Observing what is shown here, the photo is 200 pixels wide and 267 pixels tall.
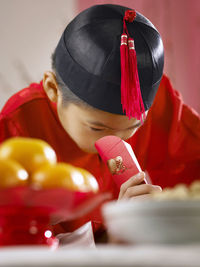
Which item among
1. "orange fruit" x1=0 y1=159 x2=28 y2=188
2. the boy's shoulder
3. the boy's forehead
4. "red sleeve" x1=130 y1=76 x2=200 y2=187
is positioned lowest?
"red sleeve" x1=130 y1=76 x2=200 y2=187

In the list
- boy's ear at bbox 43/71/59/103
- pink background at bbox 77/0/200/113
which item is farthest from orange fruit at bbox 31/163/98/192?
pink background at bbox 77/0/200/113

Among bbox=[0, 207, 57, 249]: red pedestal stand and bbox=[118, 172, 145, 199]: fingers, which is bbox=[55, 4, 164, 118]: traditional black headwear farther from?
bbox=[0, 207, 57, 249]: red pedestal stand

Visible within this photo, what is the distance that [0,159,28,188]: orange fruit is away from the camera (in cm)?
47

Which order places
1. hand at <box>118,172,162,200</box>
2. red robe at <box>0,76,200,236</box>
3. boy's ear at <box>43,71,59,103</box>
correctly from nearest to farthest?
hand at <box>118,172,162,200</box> → boy's ear at <box>43,71,59,103</box> → red robe at <box>0,76,200,236</box>

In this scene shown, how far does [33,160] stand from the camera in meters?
0.51

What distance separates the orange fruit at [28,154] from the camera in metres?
0.51

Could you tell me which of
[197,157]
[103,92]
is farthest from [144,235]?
[197,157]

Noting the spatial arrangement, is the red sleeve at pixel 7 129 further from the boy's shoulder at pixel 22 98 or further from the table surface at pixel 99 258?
the table surface at pixel 99 258

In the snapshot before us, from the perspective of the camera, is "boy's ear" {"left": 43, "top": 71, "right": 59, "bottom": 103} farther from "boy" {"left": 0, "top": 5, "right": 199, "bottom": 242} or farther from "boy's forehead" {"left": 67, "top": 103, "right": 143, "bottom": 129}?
"boy's forehead" {"left": 67, "top": 103, "right": 143, "bottom": 129}

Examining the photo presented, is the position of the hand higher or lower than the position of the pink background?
lower

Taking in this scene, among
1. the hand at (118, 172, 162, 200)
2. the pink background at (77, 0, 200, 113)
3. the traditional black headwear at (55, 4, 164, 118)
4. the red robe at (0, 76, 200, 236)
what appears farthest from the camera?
the pink background at (77, 0, 200, 113)

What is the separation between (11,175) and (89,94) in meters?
0.57

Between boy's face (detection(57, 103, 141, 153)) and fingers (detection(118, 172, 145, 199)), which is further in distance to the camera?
boy's face (detection(57, 103, 141, 153))

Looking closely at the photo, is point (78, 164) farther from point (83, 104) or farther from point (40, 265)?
point (40, 265)
